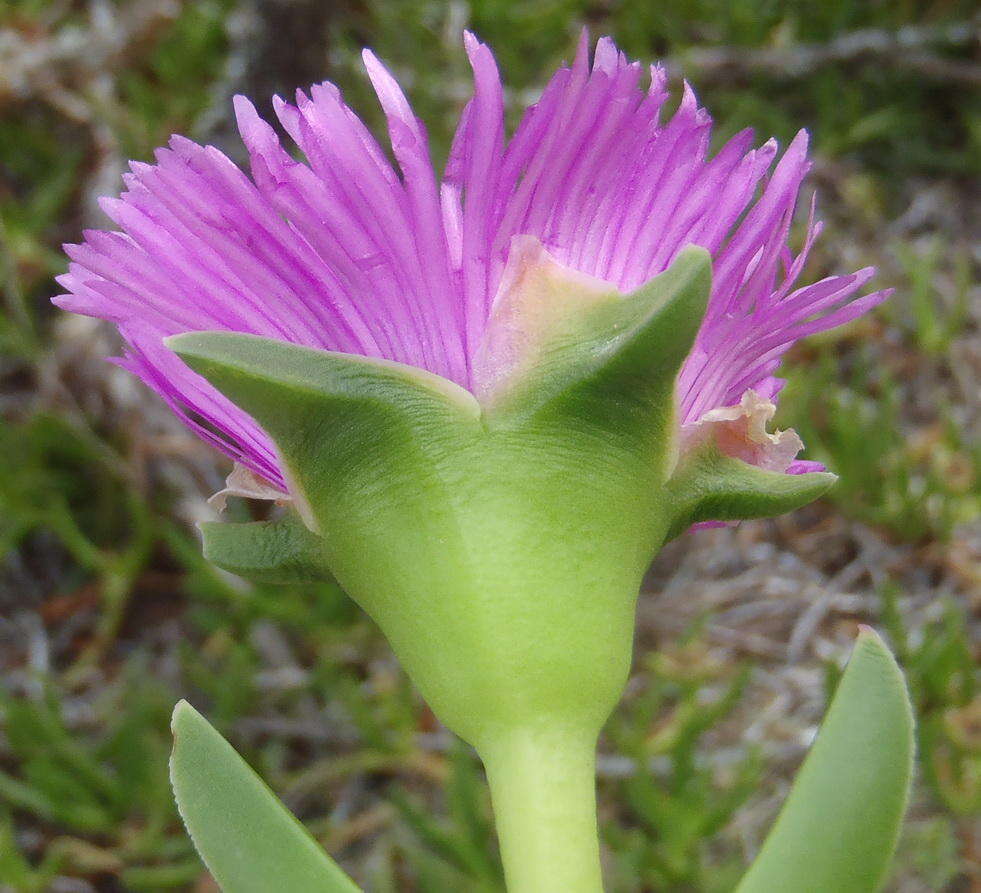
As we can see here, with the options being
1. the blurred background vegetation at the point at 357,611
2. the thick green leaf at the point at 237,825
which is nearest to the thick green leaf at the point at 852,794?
the thick green leaf at the point at 237,825

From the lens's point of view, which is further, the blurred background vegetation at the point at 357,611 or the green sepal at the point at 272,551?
the blurred background vegetation at the point at 357,611

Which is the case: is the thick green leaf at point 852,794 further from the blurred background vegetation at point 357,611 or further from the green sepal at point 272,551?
the blurred background vegetation at point 357,611

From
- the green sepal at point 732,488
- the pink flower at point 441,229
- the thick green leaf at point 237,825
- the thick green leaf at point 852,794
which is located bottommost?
the thick green leaf at point 852,794

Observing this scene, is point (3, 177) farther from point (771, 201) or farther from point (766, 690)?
point (771, 201)

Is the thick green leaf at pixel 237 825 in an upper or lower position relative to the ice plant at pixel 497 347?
lower

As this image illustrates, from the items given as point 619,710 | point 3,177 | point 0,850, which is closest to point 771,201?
point 619,710

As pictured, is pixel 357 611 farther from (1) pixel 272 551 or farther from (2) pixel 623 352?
(2) pixel 623 352
